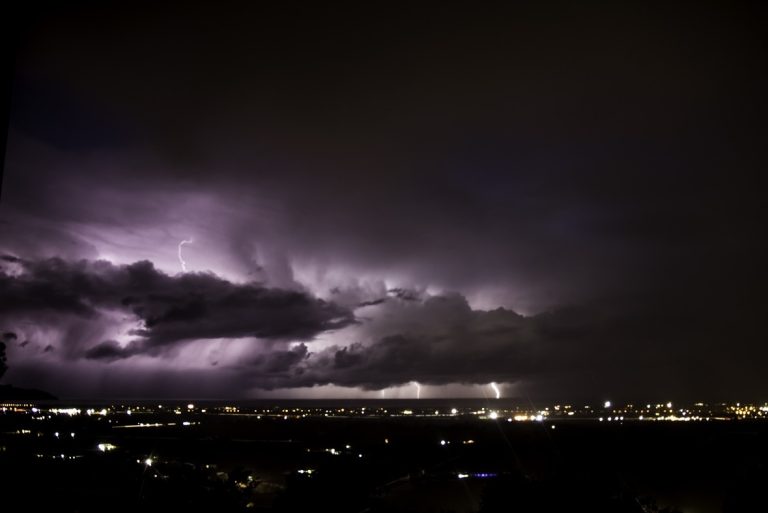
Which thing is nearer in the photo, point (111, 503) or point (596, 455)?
point (111, 503)

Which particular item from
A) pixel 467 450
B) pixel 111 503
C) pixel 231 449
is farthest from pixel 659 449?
pixel 111 503

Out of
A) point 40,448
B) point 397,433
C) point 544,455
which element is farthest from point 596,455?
point 40,448

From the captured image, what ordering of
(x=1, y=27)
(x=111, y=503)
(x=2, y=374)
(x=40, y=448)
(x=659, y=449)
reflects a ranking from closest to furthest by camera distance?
1. (x=1, y=27)
2. (x=111, y=503)
3. (x=2, y=374)
4. (x=40, y=448)
5. (x=659, y=449)

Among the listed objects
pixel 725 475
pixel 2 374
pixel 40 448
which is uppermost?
pixel 2 374

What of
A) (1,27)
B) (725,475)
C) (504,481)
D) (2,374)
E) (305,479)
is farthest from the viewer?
(725,475)

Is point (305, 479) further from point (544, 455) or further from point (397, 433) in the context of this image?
point (397, 433)

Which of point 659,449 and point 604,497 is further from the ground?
point 604,497
